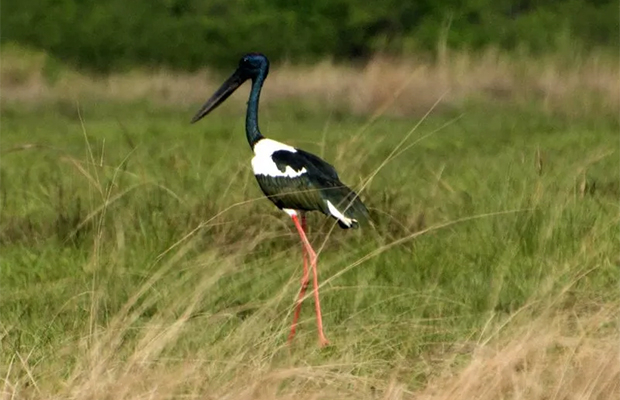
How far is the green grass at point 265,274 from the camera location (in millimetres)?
4355

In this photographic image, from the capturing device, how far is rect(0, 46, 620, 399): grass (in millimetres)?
4188

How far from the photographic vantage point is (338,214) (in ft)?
18.6

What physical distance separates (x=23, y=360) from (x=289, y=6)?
22.9m

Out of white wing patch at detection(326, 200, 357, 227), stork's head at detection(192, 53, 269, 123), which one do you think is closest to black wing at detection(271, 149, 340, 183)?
white wing patch at detection(326, 200, 357, 227)

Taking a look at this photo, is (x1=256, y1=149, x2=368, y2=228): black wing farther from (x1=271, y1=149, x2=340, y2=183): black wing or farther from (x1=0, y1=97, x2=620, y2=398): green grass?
(x1=0, y1=97, x2=620, y2=398): green grass

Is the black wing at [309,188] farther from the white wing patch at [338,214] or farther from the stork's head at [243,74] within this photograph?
the stork's head at [243,74]

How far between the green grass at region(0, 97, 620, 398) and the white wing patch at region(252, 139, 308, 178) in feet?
0.86

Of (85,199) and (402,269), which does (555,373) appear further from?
(85,199)

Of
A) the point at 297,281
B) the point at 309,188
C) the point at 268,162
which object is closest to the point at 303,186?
the point at 309,188

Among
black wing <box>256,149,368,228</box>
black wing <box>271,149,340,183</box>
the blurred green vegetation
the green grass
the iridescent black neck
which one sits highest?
the iridescent black neck

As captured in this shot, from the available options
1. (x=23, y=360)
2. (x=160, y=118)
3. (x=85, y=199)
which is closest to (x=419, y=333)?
(x=23, y=360)

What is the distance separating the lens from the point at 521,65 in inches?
647

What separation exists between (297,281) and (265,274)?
0.44 feet

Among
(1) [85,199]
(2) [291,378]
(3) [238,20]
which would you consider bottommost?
(3) [238,20]
